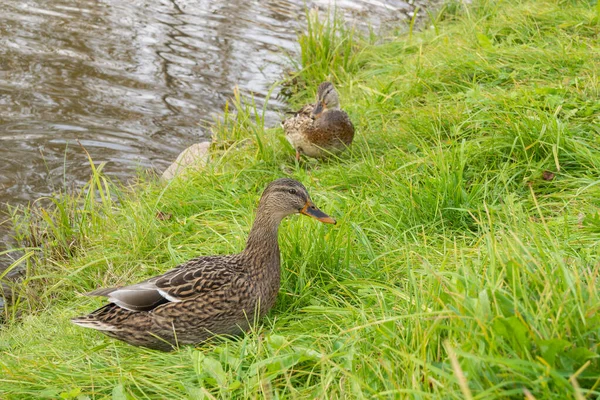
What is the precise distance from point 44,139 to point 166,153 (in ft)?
3.78

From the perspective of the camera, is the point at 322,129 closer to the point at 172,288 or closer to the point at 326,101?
the point at 326,101

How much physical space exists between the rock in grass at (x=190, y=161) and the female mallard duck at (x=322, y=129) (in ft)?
2.38

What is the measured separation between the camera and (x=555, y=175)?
437 centimetres

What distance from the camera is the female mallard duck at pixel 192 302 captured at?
350 centimetres

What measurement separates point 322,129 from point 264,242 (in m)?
1.92

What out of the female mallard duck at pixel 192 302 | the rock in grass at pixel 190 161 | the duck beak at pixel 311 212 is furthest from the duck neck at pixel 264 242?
the rock in grass at pixel 190 161

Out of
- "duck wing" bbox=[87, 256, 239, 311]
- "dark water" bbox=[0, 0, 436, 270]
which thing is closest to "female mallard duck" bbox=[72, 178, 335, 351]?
"duck wing" bbox=[87, 256, 239, 311]

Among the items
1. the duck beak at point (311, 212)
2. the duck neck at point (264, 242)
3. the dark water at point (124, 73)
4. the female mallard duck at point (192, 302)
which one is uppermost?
the duck beak at point (311, 212)

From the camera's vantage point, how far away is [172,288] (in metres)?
3.57

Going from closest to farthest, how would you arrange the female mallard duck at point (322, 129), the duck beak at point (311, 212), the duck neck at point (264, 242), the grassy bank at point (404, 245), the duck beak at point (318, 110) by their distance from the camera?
the grassy bank at point (404, 245)
the duck neck at point (264, 242)
the duck beak at point (311, 212)
the female mallard duck at point (322, 129)
the duck beak at point (318, 110)

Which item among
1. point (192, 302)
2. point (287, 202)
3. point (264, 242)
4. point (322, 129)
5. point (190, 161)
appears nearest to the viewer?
point (192, 302)

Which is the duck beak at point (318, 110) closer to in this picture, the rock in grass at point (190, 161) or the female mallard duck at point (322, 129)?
the female mallard duck at point (322, 129)

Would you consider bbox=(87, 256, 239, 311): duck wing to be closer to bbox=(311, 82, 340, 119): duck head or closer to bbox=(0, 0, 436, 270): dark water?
bbox=(311, 82, 340, 119): duck head

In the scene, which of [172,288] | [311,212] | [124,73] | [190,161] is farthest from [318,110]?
[124,73]
